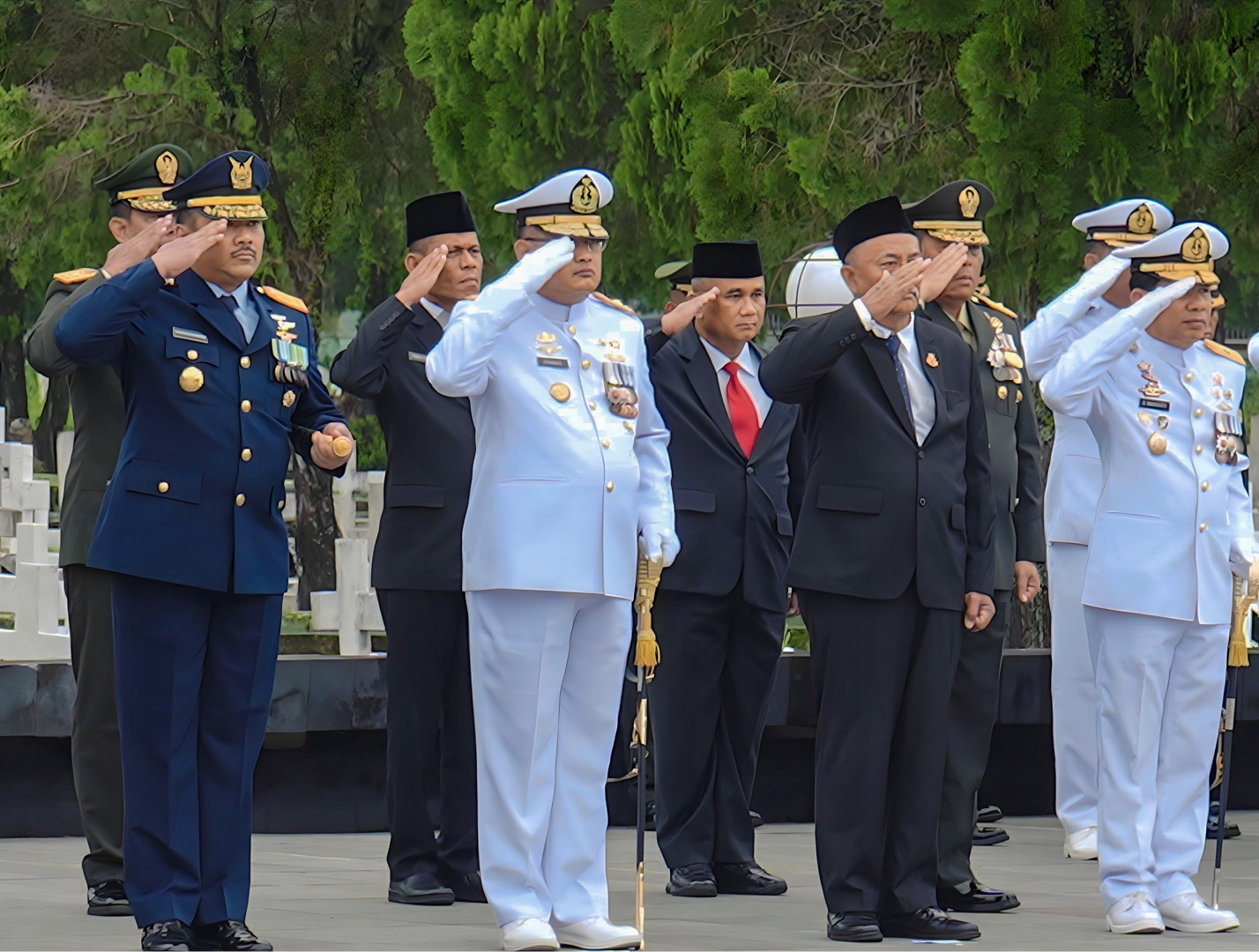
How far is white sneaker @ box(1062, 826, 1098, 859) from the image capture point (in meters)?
9.34

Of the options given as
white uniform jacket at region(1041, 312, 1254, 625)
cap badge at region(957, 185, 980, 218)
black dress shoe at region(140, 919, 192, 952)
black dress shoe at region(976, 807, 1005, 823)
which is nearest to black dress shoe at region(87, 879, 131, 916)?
black dress shoe at region(140, 919, 192, 952)

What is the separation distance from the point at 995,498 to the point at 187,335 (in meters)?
2.89

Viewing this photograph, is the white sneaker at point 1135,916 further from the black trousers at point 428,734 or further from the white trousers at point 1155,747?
the black trousers at point 428,734

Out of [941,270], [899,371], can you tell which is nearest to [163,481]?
[899,371]

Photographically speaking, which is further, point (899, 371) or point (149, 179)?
point (149, 179)

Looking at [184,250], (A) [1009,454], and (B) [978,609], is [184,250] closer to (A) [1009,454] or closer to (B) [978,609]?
(B) [978,609]

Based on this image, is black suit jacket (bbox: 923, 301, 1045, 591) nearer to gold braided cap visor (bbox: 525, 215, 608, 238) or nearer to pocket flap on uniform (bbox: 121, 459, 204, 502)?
gold braided cap visor (bbox: 525, 215, 608, 238)

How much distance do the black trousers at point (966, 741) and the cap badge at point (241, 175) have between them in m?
2.64

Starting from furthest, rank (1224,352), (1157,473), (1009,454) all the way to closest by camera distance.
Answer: (1009,454), (1224,352), (1157,473)

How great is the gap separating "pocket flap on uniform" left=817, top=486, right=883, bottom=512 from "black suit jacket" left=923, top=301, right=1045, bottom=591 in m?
1.23

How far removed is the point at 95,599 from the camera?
7395 mm

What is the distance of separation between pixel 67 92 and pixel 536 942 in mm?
16169

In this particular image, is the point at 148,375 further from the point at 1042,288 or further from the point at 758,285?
the point at 1042,288

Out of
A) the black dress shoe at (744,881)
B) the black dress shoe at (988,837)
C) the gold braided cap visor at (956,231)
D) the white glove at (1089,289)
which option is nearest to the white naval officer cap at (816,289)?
the black dress shoe at (988,837)
